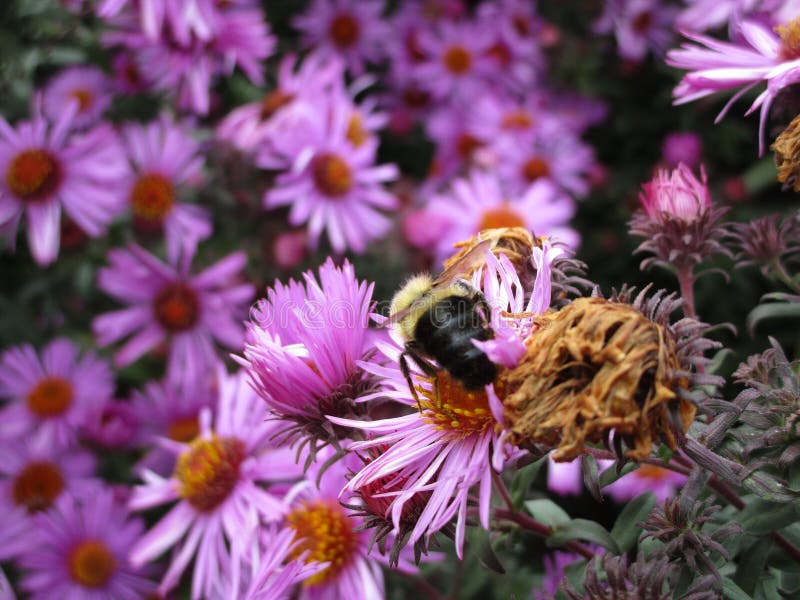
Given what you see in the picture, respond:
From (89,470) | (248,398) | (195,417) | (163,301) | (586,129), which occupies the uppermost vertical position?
(586,129)

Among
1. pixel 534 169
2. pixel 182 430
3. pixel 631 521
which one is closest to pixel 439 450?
pixel 631 521

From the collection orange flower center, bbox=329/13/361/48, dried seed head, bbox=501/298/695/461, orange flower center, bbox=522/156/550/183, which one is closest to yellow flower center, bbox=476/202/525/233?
orange flower center, bbox=522/156/550/183

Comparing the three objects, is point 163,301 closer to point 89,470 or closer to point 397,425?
point 89,470

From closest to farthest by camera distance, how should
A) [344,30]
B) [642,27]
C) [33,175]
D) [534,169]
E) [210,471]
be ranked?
[210,471]
[33,175]
[642,27]
[534,169]
[344,30]

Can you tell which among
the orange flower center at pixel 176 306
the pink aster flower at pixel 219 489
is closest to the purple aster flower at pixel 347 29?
the orange flower center at pixel 176 306

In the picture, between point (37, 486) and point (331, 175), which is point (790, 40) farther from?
point (37, 486)

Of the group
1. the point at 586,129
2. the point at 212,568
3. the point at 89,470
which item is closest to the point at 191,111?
the point at 89,470

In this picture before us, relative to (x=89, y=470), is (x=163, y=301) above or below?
above
